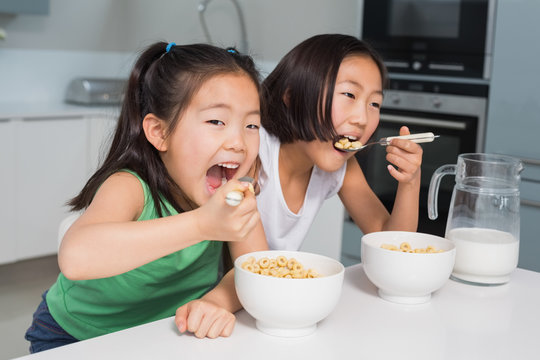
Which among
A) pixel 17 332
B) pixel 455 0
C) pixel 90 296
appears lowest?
pixel 17 332

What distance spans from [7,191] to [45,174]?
0.66 feet

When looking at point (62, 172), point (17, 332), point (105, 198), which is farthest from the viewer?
point (62, 172)

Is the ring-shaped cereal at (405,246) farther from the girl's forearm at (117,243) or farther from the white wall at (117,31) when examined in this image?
the white wall at (117,31)

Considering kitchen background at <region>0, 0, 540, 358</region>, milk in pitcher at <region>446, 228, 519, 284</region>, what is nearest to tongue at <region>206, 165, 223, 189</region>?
milk in pitcher at <region>446, 228, 519, 284</region>

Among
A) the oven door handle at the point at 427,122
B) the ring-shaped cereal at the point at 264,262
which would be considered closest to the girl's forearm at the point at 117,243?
the ring-shaped cereal at the point at 264,262

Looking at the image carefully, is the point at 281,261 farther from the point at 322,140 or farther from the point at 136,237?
the point at 322,140

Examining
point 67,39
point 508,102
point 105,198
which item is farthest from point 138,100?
point 67,39

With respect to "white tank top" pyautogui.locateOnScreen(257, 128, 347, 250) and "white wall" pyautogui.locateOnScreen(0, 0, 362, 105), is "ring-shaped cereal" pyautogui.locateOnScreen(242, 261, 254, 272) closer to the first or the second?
"white tank top" pyautogui.locateOnScreen(257, 128, 347, 250)

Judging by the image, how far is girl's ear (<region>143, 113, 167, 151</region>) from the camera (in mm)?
1209

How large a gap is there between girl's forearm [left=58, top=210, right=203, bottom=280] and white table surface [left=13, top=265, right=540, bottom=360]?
0.32ft

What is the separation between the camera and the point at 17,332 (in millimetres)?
2580

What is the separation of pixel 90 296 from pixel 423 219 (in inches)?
67.3

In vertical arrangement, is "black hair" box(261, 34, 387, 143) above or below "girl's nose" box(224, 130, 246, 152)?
above

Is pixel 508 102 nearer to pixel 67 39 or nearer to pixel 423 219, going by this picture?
pixel 423 219
